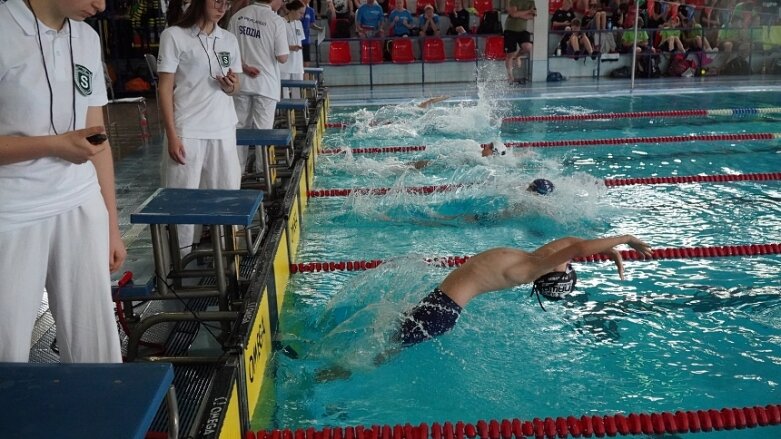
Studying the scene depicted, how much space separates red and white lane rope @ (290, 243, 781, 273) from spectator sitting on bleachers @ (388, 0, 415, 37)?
9.66 meters

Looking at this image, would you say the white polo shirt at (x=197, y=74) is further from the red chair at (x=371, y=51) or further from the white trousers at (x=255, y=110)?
the red chair at (x=371, y=51)

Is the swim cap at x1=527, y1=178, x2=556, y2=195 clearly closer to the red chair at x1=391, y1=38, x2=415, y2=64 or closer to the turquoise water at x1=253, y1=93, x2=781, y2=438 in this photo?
the turquoise water at x1=253, y1=93, x2=781, y2=438

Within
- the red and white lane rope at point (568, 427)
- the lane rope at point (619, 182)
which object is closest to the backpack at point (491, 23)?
the lane rope at point (619, 182)

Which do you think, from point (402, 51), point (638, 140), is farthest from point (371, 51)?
point (638, 140)

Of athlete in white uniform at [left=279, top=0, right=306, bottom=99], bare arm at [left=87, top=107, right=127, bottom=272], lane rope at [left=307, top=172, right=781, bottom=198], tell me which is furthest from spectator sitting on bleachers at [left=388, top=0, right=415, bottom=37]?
bare arm at [left=87, top=107, right=127, bottom=272]

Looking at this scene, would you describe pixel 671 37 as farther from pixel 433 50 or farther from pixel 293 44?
pixel 293 44

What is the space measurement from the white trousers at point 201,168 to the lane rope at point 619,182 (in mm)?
2019

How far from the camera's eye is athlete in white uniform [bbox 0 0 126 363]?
63.6 inches

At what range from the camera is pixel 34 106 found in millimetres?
1650

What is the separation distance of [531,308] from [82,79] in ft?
8.19

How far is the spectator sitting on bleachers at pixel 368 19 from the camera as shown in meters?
13.0

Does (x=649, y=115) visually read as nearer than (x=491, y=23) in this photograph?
Yes

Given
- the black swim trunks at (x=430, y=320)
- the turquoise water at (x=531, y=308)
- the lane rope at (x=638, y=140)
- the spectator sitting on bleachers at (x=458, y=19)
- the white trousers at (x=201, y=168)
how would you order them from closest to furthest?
the turquoise water at (x=531, y=308) → the black swim trunks at (x=430, y=320) → the white trousers at (x=201, y=168) → the lane rope at (x=638, y=140) → the spectator sitting on bleachers at (x=458, y=19)

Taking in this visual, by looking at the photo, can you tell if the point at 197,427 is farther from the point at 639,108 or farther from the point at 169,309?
the point at 639,108
